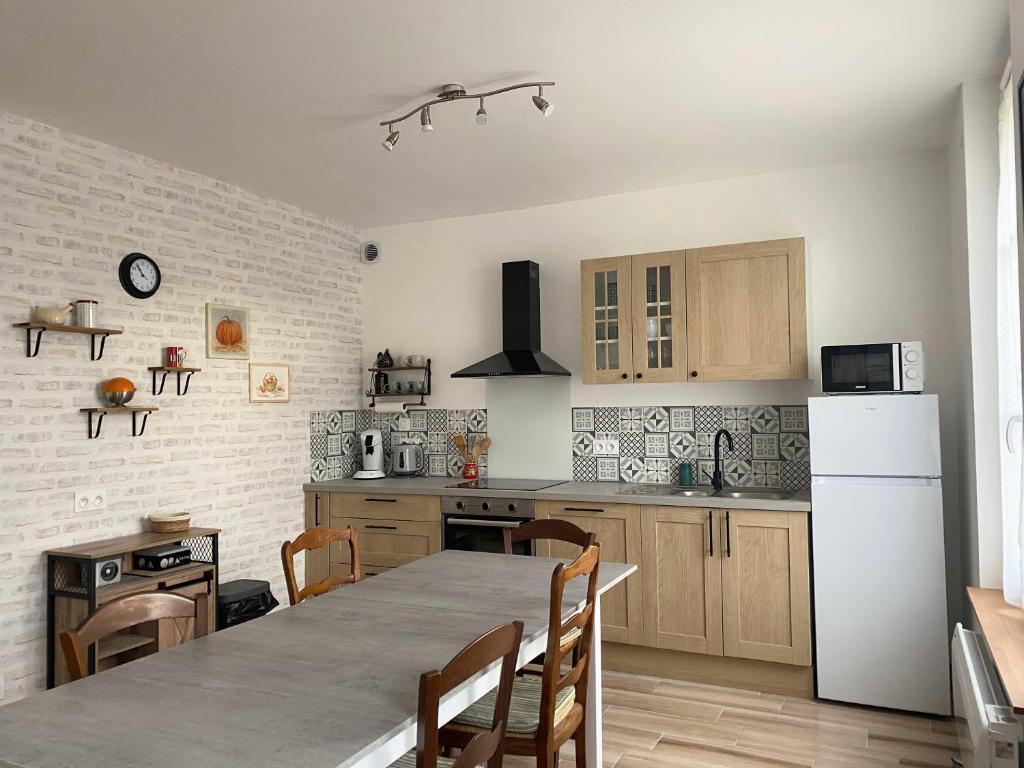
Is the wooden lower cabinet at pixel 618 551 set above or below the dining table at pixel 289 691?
below

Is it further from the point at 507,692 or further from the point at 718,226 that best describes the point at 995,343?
the point at 507,692

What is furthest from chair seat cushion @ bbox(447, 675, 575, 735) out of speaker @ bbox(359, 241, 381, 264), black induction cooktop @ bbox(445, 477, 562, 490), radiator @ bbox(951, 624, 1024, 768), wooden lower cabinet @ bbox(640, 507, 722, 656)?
speaker @ bbox(359, 241, 381, 264)

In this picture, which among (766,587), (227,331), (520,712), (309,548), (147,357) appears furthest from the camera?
(227,331)

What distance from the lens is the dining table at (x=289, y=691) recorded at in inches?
54.8

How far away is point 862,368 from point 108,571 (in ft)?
12.1

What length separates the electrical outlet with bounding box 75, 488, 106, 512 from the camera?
11.7 ft

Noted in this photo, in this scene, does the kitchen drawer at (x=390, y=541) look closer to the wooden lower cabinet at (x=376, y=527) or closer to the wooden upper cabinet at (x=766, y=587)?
the wooden lower cabinet at (x=376, y=527)

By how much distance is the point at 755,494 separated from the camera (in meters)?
4.15

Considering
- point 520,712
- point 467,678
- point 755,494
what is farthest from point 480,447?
point 467,678

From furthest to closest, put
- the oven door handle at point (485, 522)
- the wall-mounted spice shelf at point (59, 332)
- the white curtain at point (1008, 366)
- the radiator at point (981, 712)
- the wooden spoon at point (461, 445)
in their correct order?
the wooden spoon at point (461, 445) → the oven door handle at point (485, 522) → the wall-mounted spice shelf at point (59, 332) → the white curtain at point (1008, 366) → the radiator at point (981, 712)

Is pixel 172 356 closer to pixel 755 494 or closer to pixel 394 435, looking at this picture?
pixel 394 435

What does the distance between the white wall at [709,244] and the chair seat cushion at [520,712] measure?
2524mm

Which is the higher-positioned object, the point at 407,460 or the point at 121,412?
the point at 121,412

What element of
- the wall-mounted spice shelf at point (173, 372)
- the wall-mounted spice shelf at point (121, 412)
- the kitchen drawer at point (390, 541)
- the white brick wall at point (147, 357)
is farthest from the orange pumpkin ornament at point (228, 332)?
the kitchen drawer at point (390, 541)
